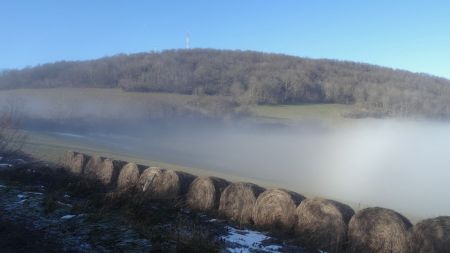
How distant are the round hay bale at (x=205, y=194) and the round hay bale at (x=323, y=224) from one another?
342 centimetres

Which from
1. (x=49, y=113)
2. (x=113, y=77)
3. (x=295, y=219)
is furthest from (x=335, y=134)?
(x=295, y=219)

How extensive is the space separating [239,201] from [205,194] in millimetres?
1339

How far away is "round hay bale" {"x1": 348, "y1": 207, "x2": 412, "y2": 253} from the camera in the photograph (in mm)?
11398

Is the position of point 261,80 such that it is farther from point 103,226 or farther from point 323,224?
point 103,226

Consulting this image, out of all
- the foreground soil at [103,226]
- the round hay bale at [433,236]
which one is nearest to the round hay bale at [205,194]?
the foreground soil at [103,226]

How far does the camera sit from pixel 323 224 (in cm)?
1256

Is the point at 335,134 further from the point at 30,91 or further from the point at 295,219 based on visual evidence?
the point at 295,219

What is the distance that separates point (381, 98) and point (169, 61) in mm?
46733

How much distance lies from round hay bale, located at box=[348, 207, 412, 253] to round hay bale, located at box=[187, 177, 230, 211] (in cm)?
510

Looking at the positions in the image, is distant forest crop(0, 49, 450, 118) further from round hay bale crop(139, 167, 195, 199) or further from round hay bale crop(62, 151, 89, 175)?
round hay bale crop(139, 167, 195, 199)

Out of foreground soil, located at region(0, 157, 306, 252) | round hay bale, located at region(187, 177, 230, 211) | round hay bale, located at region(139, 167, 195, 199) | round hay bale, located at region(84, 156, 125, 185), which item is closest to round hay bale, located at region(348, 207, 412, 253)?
foreground soil, located at region(0, 157, 306, 252)

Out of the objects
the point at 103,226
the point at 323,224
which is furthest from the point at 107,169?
the point at 103,226

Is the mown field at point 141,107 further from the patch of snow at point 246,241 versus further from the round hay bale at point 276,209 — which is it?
the patch of snow at point 246,241

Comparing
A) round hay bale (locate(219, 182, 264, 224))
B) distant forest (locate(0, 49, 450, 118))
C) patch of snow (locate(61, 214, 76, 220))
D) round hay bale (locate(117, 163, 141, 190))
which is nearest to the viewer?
patch of snow (locate(61, 214, 76, 220))
